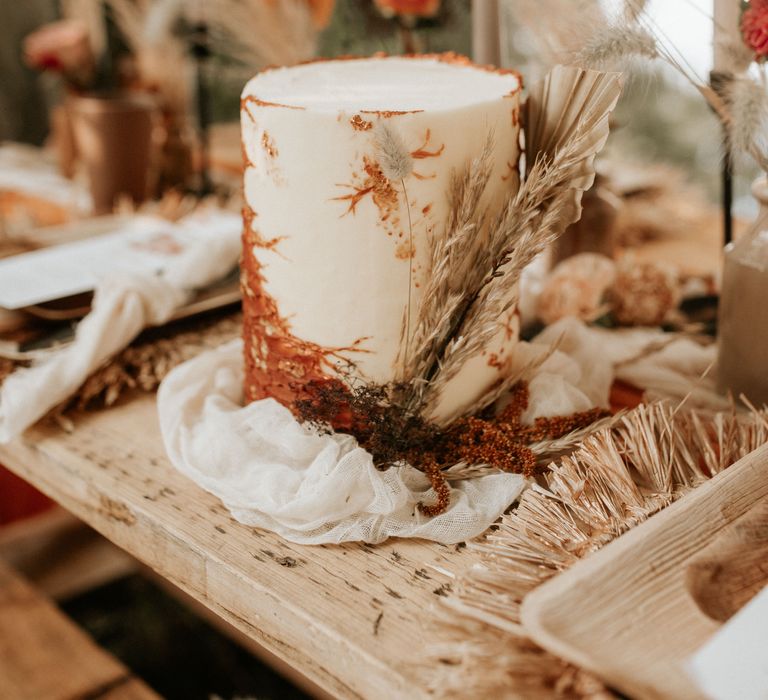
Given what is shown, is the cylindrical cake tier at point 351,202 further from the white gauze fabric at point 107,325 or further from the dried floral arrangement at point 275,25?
the dried floral arrangement at point 275,25

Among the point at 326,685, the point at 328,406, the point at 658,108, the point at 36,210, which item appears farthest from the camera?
the point at 658,108

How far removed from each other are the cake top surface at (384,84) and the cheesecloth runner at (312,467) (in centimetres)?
22

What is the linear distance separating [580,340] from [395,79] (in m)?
0.28

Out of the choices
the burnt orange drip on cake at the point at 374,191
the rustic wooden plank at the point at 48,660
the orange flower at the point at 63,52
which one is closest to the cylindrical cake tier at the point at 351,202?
the burnt orange drip on cake at the point at 374,191

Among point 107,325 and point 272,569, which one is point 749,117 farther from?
point 107,325

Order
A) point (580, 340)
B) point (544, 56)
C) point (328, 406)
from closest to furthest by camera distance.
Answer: point (328, 406) < point (580, 340) < point (544, 56)

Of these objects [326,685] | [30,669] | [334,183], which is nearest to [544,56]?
[334,183]

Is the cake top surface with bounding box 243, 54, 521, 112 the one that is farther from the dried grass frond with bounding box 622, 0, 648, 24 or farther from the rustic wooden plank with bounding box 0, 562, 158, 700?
the rustic wooden plank with bounding box 0, 562, 158, 700

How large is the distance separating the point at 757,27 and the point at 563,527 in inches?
14.4

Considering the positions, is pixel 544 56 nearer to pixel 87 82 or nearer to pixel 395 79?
pixel 395 79

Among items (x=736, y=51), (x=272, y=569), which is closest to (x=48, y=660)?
(x=272, y=569)

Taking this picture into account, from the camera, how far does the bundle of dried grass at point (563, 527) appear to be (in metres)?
0.44

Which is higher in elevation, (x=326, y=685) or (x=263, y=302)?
(x=263, y=302)

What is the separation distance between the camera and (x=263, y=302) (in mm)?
640
